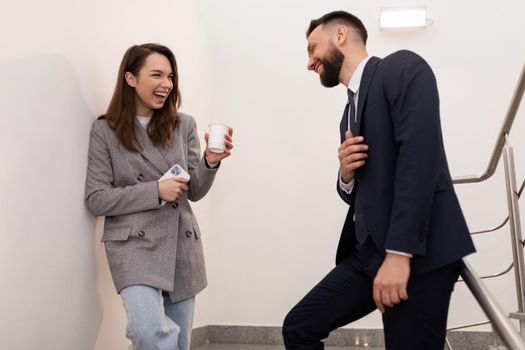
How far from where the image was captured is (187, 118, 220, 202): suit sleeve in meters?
1.81

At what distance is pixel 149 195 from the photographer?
5.41ft

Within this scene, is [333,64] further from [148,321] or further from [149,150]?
[148,321]

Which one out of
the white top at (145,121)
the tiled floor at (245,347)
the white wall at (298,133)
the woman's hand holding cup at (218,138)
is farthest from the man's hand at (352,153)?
the tiled floor at (245,347)

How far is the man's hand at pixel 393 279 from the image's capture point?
1.14 metres

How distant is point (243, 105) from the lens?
10.9ft

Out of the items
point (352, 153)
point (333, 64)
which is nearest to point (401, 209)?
point (352, 153)

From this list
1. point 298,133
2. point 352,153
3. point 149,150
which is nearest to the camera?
point 352,153

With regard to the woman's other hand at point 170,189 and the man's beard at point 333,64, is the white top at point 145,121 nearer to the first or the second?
the woman's other hand at point 170,189

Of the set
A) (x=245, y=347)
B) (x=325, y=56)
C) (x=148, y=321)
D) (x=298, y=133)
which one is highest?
(x=325, y=56)

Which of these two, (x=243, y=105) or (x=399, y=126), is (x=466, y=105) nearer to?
(x=243, y=105)

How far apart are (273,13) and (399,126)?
93.3 inches

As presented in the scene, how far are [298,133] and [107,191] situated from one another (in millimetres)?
1789

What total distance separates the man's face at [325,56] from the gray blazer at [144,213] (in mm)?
533

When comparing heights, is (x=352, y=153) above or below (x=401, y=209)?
above
